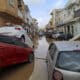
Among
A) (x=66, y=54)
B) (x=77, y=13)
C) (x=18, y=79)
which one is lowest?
(x=18, y=79)

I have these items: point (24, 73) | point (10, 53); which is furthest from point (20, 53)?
point (10, 53)

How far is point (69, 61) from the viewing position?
6434 mm

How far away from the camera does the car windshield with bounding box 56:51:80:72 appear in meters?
6.12

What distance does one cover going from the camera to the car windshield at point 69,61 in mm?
6121

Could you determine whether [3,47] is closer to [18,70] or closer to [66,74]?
[18,70]

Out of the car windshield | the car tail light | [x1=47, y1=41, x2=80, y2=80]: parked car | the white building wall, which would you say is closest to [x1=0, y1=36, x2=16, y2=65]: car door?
[x1=47, y1=41, x2=80, y2=80]: parked car

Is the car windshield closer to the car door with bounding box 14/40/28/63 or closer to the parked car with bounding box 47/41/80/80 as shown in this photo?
the parked car with bounding box 47/41/80/80

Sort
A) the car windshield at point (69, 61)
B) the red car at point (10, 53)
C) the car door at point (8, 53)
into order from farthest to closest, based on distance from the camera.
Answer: the car door at point (8, 53)
the red car at point (10, 53)
the car windshield at point (69, 61)

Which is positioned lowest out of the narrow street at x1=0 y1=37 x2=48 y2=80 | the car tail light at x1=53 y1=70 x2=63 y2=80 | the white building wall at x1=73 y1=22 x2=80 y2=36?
the narrow street at x1=0 y1=37 x2=48 y2=80

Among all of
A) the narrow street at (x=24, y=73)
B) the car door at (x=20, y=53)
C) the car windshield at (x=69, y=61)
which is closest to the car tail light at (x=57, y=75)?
the car windshield at (x=69, y=61)

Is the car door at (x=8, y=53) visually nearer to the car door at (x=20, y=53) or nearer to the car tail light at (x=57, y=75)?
the car door at (x=20, y=53)

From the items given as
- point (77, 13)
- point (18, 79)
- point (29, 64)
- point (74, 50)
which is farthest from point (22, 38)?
point (77, 13)

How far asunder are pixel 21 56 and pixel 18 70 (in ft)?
2.18

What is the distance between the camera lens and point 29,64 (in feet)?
43.3
